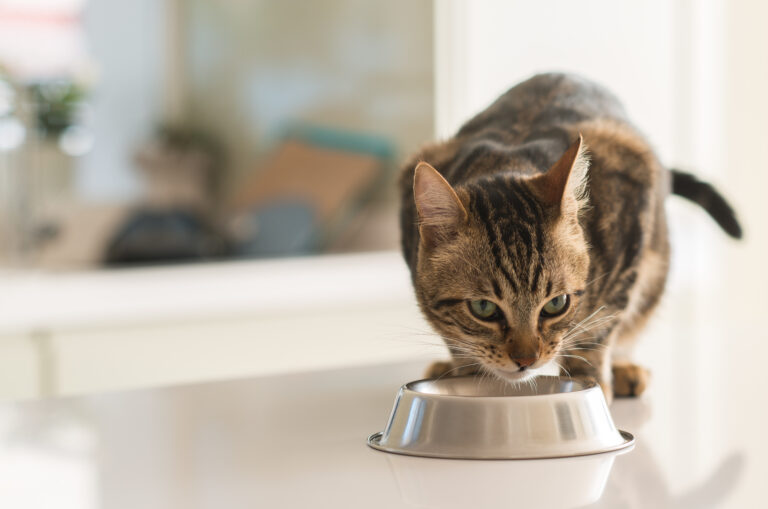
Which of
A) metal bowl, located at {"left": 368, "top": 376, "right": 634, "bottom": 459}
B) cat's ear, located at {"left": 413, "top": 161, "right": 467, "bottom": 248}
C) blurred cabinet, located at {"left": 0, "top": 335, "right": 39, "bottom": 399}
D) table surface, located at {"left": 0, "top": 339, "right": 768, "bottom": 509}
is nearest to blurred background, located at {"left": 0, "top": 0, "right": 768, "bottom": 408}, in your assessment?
blurred cabinet, located at {"left": 0, "top": 335, "right": 39, "bottom": 399}

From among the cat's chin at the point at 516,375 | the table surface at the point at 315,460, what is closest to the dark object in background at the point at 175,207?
the table surface at the point at 315,460

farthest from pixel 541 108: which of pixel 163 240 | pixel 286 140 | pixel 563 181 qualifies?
pixel 286 140

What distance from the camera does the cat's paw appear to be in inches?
36.8

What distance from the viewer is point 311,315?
2.25 metres

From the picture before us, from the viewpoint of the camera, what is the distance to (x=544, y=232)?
0.77 metres

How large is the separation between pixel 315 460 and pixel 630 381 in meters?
0.39

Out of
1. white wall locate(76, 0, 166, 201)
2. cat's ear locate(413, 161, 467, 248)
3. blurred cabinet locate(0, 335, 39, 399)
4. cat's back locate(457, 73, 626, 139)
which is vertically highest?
cat's back locate(457, 73, 626, 139)

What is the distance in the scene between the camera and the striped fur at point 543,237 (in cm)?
77

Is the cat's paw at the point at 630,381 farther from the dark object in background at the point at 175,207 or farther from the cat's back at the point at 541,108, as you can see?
the dark object in background at the point at 175,207

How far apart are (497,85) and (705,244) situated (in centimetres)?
79

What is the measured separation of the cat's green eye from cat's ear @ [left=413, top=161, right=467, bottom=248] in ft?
0.20

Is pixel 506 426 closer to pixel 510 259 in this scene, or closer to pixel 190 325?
pixel 510 259

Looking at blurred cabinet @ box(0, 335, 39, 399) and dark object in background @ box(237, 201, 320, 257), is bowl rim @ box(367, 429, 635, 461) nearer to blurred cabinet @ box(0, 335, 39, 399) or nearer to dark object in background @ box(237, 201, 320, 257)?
blurred cabinet @ box(0, 335, 39, 399)

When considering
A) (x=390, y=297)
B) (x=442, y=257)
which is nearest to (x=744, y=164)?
(x=390, y=297)
